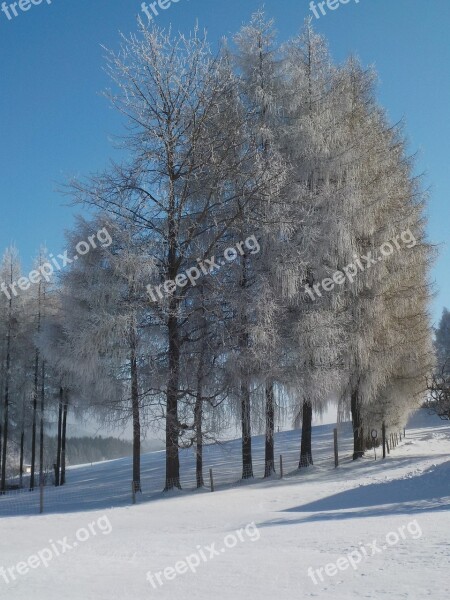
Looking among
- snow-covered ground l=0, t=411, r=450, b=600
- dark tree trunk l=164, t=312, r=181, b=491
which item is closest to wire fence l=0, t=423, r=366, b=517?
snow-covered ground l=0, t=411, r=450, b=600

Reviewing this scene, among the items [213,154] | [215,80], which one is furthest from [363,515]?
[215,80]

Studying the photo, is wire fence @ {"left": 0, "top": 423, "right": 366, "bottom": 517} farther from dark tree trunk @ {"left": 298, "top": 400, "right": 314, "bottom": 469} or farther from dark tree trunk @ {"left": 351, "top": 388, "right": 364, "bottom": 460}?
dark tree trunk @ {"left": 351, "top": 388, "right": 364, "bottom": 460}

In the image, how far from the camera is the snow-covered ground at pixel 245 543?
234 inches

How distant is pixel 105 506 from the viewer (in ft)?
49.9

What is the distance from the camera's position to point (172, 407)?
16719 millimetres

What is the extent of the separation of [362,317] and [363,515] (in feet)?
34.3

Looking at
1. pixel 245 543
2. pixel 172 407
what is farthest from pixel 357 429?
pixel 245 543

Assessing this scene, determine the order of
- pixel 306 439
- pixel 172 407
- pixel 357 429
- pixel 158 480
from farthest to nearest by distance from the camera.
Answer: pixel 357 429, pixel 158 480, pixel 306 439, pixel 172 407

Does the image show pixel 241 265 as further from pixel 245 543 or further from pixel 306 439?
pixel 245 543

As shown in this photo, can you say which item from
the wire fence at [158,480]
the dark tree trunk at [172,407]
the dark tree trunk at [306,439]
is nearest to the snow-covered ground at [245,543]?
the wire fence at [158,480]

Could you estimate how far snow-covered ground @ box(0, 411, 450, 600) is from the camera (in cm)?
595

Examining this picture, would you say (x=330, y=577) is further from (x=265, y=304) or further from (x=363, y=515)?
(x=265, y=304)

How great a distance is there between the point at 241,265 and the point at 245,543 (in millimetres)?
10691

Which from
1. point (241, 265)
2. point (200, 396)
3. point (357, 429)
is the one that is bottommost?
point (357, 429)
